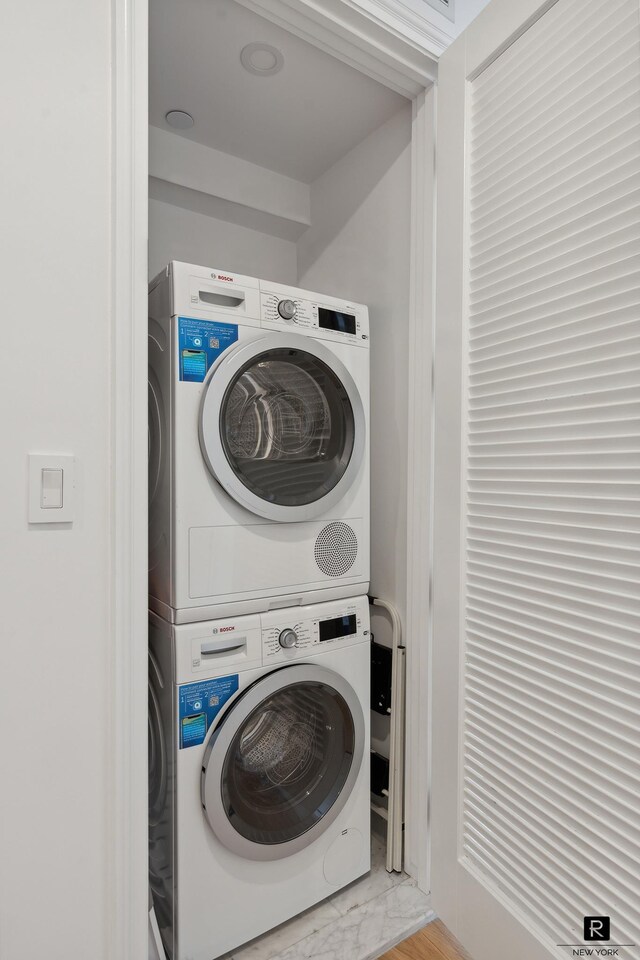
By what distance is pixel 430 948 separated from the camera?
1.28 meters

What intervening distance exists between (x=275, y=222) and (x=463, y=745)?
1952mm

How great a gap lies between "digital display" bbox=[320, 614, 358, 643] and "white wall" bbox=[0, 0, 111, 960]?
1.91 ft

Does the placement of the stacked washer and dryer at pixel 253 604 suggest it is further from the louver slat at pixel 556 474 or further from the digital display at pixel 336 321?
the louver slat at pixel 556 474

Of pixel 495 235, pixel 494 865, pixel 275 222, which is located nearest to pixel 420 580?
pixel 494 865

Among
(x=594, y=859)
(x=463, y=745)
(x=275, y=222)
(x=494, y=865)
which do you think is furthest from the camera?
(x=275, y=222)

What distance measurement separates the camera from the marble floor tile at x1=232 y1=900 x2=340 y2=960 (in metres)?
1.28

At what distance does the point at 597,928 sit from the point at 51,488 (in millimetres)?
1259

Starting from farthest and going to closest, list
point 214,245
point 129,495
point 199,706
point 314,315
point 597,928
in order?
point 214,245, point 314,315, point 199,706, point 129,495, point 597,928

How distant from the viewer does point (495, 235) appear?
47.5 inches

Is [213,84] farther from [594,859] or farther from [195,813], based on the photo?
[594,859]

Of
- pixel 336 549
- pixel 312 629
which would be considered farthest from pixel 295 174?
pixel 312 629

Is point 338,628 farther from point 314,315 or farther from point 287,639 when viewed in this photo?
point 314,315

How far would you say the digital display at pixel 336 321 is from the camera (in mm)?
1418

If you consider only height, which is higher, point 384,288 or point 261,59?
point 261,59
